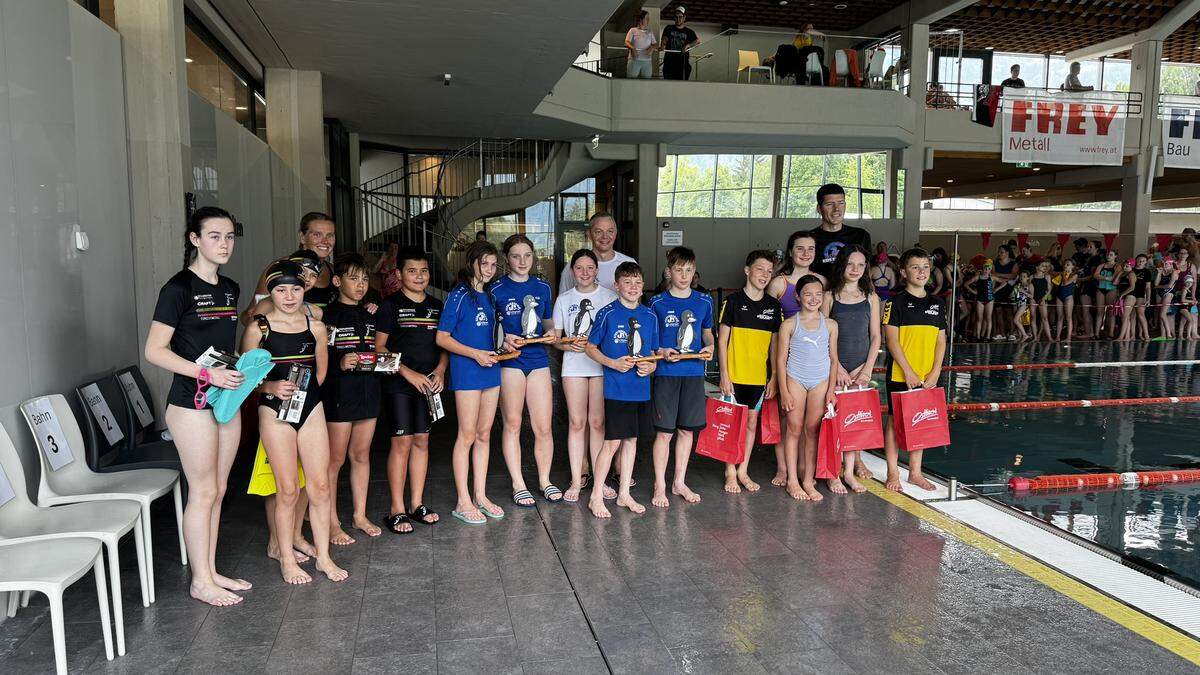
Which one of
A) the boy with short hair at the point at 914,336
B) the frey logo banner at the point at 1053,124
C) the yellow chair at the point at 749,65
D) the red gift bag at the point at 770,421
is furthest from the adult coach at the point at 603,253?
the frey logo banner at the point at 1053,124

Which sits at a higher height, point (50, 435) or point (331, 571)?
point (50, 435)

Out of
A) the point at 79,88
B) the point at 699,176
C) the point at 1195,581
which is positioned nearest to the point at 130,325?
the point at 79,88

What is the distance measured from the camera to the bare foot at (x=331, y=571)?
3.58 m

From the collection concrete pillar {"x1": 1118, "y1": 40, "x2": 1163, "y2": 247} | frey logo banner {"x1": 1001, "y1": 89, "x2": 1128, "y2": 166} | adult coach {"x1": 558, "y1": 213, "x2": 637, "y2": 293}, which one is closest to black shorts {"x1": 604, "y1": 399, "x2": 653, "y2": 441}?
adult coach {"x1": 558, "y1": 213, "x2": 637, "y2": 293}

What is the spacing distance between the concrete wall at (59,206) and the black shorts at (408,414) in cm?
145

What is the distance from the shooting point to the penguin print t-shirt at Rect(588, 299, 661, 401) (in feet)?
14.7

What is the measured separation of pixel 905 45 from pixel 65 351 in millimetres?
16829

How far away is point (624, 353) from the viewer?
4.51 meters

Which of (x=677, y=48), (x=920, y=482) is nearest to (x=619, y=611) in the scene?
(x=920, y=482)

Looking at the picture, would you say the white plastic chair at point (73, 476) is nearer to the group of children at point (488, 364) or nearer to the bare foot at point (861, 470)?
the group of children at point (488, 364)

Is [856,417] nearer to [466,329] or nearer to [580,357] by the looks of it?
[580,357]

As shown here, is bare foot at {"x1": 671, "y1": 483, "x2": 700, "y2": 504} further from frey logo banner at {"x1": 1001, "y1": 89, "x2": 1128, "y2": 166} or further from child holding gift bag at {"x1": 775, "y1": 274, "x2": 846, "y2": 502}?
frey logo banner at {"x1": 1001, "y1": 89, "x2": 1128, "y2": 166}

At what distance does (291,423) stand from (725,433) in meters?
2.64

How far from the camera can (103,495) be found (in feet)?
10.4
